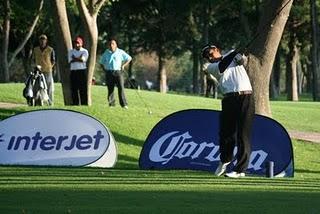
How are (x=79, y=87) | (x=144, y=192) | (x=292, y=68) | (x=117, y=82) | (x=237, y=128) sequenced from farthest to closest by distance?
(x=292, y=68) < (x=117, y=82) < (x=79, y=87) < (x=237, y=128) < (x=144, y=192)

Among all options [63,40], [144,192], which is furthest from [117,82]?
[144,192]

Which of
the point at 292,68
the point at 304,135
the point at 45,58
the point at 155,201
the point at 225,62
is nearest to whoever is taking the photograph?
the point at 155,201

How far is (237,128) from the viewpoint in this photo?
13.3 m

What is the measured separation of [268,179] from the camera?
1338 centimetres

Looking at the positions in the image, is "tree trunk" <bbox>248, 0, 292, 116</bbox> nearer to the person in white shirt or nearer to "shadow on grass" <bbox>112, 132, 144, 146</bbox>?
"shadow on grass" <bbox>112, 132, 144, 146</bbox>

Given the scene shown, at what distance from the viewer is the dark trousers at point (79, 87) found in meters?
22.5

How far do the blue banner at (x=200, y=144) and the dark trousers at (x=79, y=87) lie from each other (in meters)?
7.59

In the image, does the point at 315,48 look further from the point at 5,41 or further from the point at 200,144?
the point at 200,144

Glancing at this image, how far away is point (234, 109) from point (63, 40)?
10.6 m

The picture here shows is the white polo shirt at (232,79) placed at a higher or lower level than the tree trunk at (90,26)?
lower

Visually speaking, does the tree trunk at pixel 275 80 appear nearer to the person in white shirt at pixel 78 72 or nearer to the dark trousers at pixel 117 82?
the dark trousers at pixel 117 82

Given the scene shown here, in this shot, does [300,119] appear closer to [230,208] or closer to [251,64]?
[251,64]

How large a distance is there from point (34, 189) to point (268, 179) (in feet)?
13.2

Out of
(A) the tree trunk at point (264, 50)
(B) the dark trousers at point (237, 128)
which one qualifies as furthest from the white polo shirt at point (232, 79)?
(A) the tree trunk at point (264, 50)
